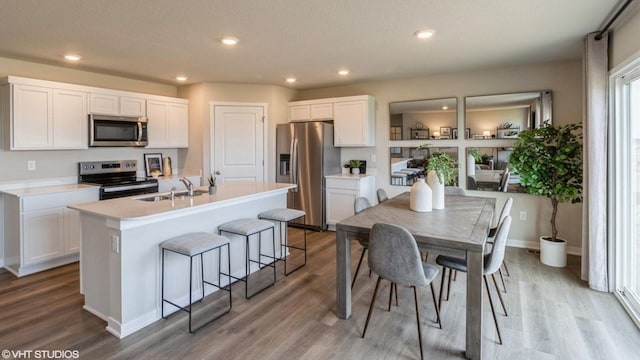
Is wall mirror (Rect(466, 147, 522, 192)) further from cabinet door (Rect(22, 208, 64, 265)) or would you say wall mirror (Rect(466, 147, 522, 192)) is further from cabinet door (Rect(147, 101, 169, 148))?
cabinet door (Rect(22, 208, 64, 265))

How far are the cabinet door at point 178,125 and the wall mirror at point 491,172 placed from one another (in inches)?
166

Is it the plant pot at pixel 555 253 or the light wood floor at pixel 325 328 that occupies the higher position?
the plant pot at pixel 555 253

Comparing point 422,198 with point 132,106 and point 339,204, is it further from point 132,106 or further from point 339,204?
point 132,106

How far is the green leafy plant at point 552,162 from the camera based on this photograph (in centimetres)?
365

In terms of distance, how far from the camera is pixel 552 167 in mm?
3756

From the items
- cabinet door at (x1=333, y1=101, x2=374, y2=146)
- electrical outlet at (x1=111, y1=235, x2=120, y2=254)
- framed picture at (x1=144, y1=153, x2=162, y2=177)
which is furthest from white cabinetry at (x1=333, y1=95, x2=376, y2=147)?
electrical outlet at (x1=111, y1=235, x2=120, y2=254)

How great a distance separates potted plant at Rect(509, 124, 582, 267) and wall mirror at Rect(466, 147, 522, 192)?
503 millimetres

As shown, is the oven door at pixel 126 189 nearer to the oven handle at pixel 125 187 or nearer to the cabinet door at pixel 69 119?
the oven handle at pixel 125 187

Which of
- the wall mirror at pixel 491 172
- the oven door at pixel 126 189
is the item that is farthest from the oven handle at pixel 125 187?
the wall mirror at pixel 491 172

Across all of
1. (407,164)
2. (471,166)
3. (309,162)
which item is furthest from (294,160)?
(471,166)

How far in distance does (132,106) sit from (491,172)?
4936 millimetres

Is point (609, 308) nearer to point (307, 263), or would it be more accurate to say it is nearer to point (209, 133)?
point (307, 263)

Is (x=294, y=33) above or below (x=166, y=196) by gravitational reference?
above

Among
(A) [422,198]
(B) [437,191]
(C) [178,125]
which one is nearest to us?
(A) [422,198]
